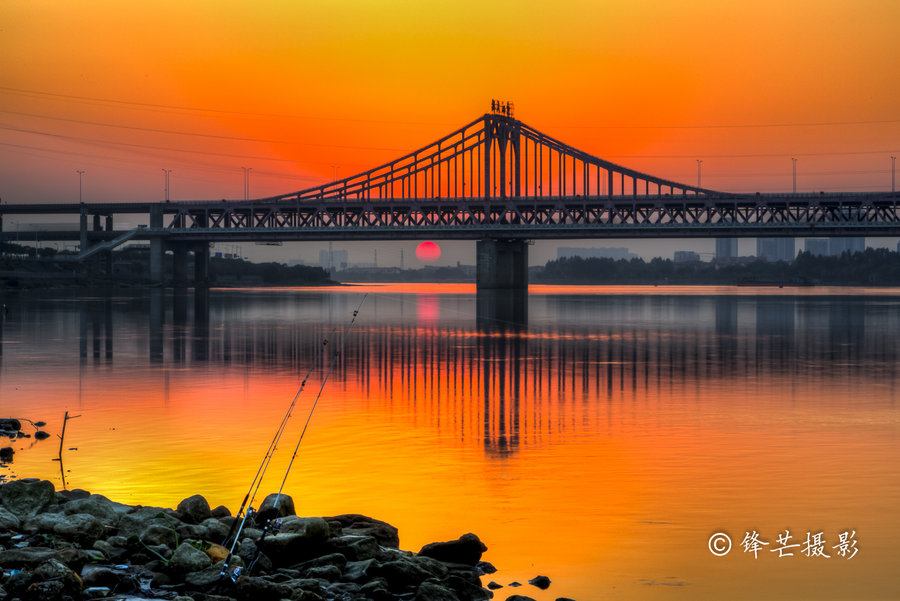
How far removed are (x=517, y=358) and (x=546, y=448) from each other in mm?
16251

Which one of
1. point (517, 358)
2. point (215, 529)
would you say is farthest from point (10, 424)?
point (517, 358)

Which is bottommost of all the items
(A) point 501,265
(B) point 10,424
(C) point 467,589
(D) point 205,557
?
(C) point 467,589

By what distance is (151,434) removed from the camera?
15.6 metres

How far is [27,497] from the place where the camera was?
1016 centimetres

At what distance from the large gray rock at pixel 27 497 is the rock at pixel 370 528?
2838mm

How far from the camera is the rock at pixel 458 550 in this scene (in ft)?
29.6

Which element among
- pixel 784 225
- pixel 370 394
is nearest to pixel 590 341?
pixel 370 394

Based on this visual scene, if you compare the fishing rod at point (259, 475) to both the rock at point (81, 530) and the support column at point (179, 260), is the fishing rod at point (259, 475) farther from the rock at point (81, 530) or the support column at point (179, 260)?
the support column at point (179, 260)

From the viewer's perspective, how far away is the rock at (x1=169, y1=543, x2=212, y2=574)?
8.36 m

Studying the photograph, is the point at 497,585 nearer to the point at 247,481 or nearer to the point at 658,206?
the point at 247,481

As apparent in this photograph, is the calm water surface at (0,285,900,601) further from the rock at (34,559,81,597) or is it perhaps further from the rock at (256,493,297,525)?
the rock at (34,559,81,597)

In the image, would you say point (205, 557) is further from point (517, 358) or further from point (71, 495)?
point (517, 358)

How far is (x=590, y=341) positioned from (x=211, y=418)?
23278mm

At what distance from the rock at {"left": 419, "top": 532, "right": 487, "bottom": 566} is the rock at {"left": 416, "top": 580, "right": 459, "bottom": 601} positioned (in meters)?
0.88
